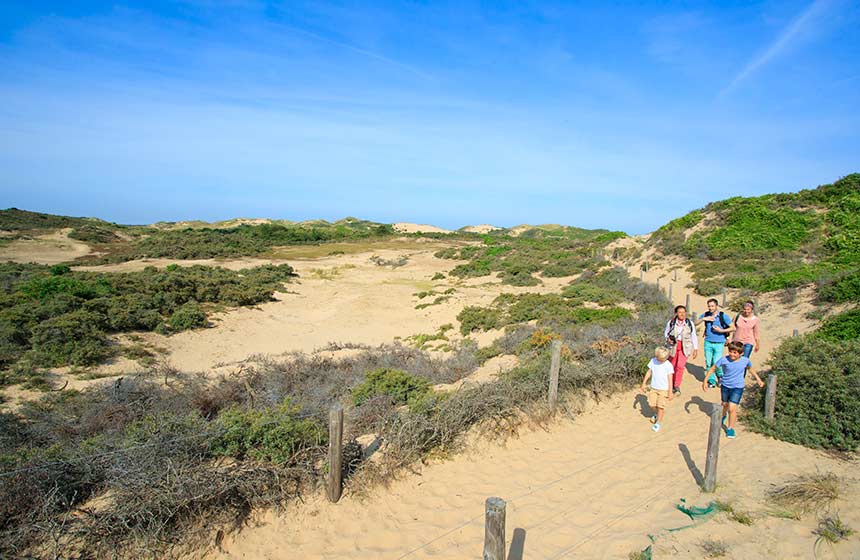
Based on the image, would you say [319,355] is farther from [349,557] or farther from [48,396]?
[349,557]

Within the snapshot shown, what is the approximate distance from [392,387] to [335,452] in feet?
11.0

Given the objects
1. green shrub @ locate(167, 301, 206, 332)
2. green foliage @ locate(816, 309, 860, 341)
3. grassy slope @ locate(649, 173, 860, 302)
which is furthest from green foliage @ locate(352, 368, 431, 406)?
grassy slope @ locate(649, 173, 860, 302)

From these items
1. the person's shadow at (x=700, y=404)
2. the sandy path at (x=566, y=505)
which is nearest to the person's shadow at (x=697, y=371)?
the person's shadow at (x=700, y=404)

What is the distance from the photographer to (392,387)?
8852 mm

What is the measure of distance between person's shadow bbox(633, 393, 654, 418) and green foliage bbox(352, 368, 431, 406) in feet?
13.1

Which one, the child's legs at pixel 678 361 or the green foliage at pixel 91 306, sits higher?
the child's legs at pixel 678 361

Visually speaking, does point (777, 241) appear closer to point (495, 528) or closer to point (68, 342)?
point (495, 528)

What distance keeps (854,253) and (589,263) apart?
12.7m

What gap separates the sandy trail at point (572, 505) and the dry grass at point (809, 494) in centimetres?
13

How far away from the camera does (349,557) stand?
4902mm

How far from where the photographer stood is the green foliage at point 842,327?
1151 centimetres

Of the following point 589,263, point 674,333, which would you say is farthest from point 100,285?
point 589,263

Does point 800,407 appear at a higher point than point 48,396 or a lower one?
higher

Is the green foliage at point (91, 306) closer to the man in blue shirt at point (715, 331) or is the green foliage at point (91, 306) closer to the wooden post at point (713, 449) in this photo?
the wooden post at point (713, 449)
